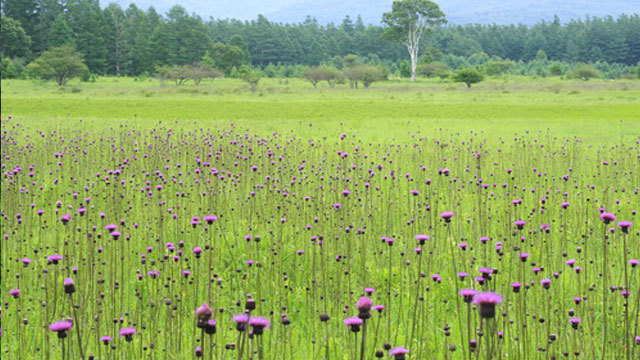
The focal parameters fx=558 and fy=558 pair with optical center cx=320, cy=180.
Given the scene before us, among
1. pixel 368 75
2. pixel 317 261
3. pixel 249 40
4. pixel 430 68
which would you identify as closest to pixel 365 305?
pixel 317 261

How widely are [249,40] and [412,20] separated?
147ft

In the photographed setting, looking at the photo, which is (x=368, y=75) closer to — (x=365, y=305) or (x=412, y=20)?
(x=412, y=20)

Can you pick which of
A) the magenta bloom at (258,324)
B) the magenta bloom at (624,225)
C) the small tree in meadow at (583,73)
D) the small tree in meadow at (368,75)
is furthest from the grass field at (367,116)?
the small tree in meadow at (583,73)

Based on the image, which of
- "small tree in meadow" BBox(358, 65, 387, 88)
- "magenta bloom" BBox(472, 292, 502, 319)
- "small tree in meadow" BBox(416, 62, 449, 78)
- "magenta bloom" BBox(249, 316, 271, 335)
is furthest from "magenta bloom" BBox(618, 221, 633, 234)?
"small tree in meadow" BBox(416, 62, 449, 78)

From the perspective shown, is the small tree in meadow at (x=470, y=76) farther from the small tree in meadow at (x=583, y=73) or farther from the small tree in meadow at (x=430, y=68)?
the small tree in meadow at (x=583, y=73)

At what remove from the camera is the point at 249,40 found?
12262 centimetres

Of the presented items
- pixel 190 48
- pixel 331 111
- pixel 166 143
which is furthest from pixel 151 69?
pixel 166 143

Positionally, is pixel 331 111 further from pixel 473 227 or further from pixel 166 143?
pixel 473 227

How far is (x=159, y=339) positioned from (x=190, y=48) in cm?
9561

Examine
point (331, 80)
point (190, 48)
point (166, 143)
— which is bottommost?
point (166, 143)

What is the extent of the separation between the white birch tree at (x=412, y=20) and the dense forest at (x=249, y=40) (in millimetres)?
9087

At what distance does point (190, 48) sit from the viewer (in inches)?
3718

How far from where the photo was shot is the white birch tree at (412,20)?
292 feet

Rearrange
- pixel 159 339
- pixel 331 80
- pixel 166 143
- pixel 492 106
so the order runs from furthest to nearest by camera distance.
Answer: pixel 331 80 < pixel 492 106 < pixel 166 143 < pixel 159 339
